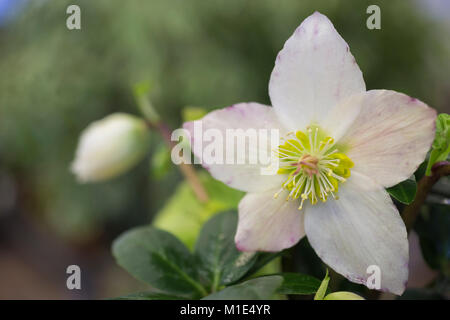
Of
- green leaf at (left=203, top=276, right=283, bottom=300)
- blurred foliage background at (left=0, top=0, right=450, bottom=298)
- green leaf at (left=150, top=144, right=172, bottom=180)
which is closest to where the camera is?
green leaf at (left=203, top=276, right=283, bottom=300)

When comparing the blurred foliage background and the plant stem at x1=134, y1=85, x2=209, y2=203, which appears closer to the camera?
the plant stem at x1=134, y1=85, x2=209, y2=203

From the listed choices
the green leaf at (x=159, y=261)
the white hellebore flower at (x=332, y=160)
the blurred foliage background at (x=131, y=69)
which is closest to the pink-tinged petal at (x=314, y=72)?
the white hellebore flower at (x=332, y=160)

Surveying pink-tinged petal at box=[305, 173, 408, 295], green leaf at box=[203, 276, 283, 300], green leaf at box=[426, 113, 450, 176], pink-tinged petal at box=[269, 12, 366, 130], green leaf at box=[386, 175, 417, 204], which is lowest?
green leaf at box=[203, 276, 283, 300]

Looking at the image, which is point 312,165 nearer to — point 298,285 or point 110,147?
point 298,285

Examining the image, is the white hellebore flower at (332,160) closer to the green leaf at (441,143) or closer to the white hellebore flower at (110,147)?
the green leaf at (441,143)

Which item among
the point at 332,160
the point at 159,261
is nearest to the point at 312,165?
the point at 332,160

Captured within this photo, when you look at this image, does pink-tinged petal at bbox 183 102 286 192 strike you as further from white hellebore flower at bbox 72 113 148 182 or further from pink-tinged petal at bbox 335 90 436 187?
white hellebore flower at bbox 72 113 148 182

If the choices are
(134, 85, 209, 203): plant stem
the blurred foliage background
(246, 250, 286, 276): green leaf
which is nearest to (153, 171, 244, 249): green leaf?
(134, 85, 209, 203): plant stem
